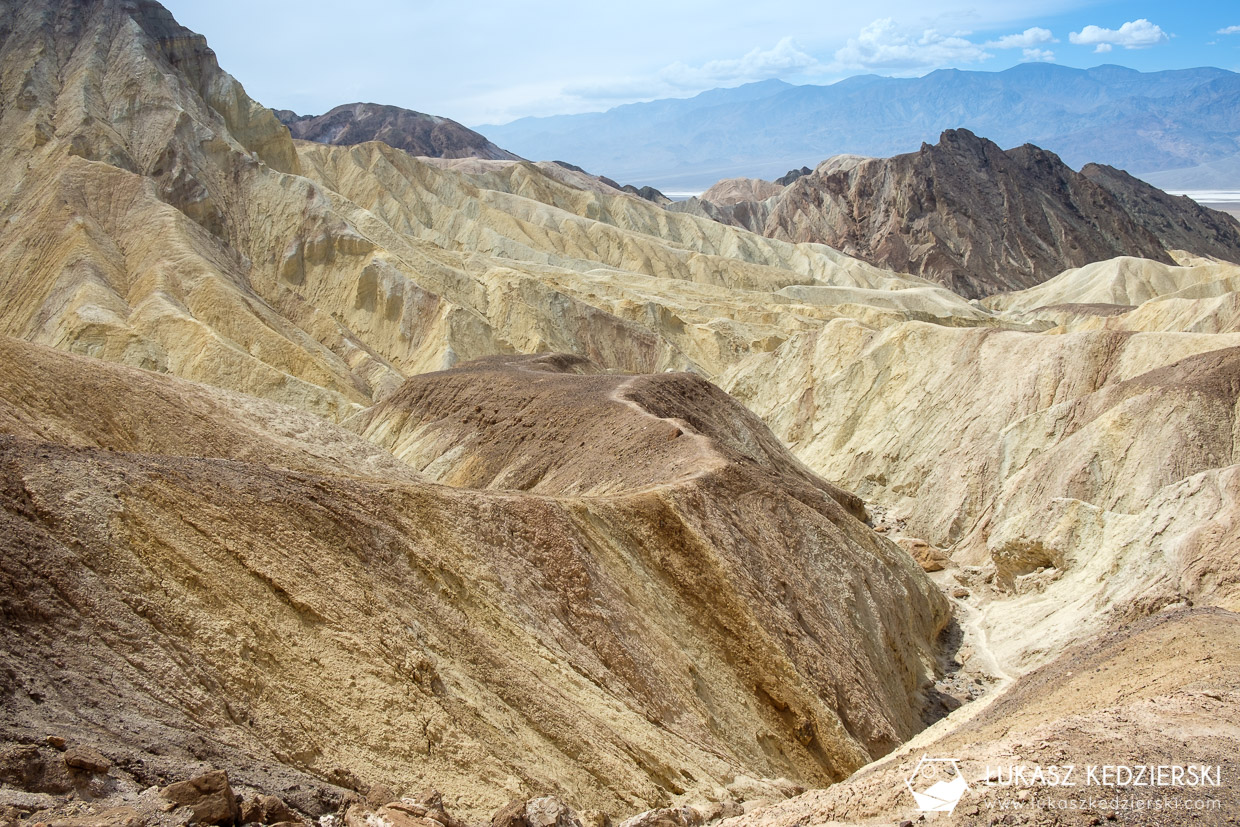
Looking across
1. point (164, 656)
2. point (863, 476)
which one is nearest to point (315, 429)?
point (164, 656)

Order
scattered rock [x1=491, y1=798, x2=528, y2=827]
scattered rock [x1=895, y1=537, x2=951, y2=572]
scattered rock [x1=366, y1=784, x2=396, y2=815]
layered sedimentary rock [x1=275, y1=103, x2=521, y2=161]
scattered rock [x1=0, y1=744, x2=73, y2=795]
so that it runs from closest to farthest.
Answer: scattered rock [x1=0, y1=744, x2=73, y2=795] → scattered rock [x1=366, y1=784, x2=396, y2=815] → scattered rock [x1=491, y1=798, x2=528, y2=827] → scattered rock [x1=895, y1=537, x2=951, y2=572] → layered sedimentary rock [x1=275, y1=103, x2=521, y2=161]

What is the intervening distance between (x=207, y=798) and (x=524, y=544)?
372 inches

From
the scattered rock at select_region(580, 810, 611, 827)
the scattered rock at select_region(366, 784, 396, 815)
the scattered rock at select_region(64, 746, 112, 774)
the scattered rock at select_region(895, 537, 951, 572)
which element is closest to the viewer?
the scattered rock at select_region(64, 746, 112, 774)

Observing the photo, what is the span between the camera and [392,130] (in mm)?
165250

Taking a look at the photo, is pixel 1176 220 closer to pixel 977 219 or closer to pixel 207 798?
pixel 977 219

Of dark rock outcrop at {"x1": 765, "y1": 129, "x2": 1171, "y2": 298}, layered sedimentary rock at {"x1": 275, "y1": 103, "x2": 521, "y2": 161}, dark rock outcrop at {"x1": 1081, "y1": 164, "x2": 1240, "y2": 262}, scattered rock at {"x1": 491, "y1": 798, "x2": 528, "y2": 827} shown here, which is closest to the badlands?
scattered rock at {"x1": 491, "y1": 798, "x2": 528, "y2": 827}

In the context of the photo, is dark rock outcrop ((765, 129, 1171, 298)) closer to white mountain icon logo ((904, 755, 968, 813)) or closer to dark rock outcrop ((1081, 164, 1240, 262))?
dark rock outcrop ((1081, 164, 1240, 262))

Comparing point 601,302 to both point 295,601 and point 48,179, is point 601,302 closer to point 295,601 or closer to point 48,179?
point 48,179

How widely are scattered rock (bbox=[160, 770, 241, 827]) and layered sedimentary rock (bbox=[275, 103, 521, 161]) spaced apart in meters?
163

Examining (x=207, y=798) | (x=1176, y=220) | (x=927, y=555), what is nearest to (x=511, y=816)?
(x=207, y=798)

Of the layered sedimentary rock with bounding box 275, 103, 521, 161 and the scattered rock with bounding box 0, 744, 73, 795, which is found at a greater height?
the layered sedimentary rock with bounding box 275, 103, 521, 161

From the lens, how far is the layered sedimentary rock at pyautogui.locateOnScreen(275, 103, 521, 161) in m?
167

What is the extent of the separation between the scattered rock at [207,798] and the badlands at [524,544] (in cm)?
5

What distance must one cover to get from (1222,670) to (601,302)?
192 feet
